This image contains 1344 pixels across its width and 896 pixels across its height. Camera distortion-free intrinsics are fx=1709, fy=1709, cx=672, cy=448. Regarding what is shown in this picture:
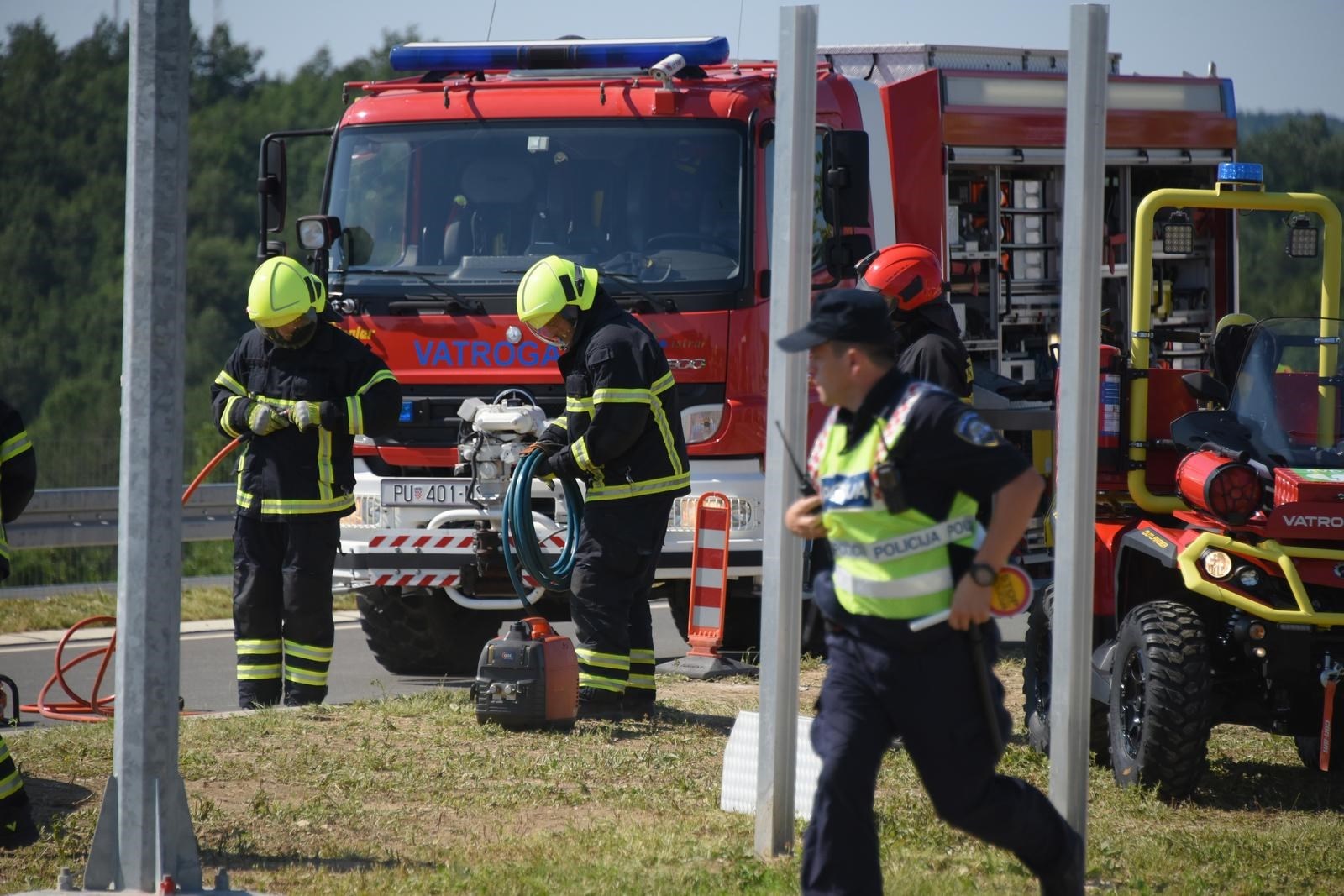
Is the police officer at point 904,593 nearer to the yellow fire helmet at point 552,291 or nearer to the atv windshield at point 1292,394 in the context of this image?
the atv windshield at point 1292,394

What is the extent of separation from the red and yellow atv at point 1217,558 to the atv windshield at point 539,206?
8.21 feet

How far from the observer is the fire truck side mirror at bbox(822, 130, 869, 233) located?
28.2ft

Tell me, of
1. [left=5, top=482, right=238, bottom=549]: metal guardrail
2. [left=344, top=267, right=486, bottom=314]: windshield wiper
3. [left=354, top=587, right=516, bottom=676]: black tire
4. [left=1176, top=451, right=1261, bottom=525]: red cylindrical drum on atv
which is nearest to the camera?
[left=1176, top=451, right=1261, bottom=525]: red cylindrical drum on atv

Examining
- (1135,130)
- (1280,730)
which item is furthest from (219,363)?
(1280,730)

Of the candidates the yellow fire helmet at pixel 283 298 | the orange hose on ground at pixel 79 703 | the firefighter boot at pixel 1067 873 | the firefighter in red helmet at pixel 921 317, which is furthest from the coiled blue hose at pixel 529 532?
the firefighter boot at pixel 1067 873

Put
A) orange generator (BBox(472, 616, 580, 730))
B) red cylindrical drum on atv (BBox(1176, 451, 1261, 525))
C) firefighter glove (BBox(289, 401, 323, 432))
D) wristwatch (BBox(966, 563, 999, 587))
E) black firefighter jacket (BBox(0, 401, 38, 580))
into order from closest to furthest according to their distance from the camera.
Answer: wristwatch (BBox(966, 563, 999, 587)) → black firefighter jacket (BBox(0, 401, 38, 580)) → red cylindrical drum on atv (BBox(1176, 451, 1261, 525)) → orange generator (BBox(472, 616, 580, 730)) → firefighter glove (BBox(289, 401, 323, 432))

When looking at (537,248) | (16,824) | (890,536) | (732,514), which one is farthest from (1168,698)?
(537,248)

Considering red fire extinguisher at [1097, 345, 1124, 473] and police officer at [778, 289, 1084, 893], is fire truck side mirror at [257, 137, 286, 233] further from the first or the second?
police officer at [778, 289, 1084, 893]

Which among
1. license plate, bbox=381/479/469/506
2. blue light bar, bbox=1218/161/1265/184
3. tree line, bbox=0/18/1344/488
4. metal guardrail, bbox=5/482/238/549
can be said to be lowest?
metal guardrail, bbox=5/482/238/549

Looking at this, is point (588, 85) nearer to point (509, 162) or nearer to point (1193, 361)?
point (509, 162)

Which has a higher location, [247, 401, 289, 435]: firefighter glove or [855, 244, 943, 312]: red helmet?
[855, 244, 943, 312]: red helmet

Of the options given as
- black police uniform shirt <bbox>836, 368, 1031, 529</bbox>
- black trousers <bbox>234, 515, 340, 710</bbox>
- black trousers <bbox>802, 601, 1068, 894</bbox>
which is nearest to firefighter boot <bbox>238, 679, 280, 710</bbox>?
black trousers <bbox>234, 515, 340, 710</bbox>

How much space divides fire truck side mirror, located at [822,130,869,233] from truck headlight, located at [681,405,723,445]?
3.75 feet

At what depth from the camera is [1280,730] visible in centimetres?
596
